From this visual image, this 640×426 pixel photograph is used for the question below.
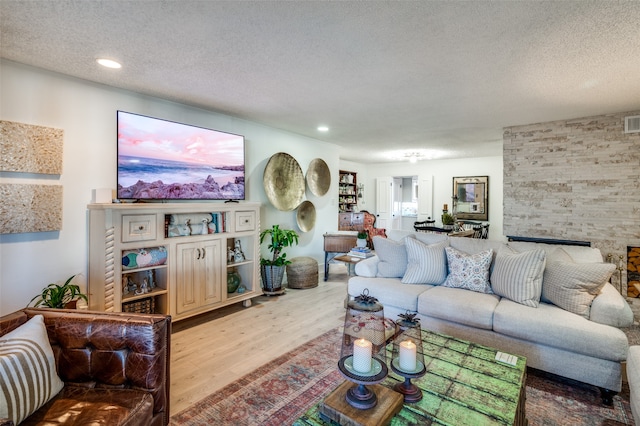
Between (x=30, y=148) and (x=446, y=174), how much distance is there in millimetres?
8220

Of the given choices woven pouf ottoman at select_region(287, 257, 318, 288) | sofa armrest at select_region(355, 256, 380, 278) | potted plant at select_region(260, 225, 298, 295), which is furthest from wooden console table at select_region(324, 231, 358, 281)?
sofa armrest at select_region(355, 256, 380, 278)

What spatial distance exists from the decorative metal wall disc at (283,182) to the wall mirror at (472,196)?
494cm

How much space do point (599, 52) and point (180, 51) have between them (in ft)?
9.92

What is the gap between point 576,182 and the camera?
4.02 m

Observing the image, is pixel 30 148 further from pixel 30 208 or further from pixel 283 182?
pixel 283 182

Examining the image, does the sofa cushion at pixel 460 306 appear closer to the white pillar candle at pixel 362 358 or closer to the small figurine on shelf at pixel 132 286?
the white pillar candle at pixel 362 358

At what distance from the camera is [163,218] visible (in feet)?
9.91

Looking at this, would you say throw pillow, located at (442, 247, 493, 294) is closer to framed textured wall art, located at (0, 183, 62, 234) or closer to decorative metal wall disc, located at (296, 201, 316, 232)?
decorative metal wall disc, located at (296, 201, 316, 232)

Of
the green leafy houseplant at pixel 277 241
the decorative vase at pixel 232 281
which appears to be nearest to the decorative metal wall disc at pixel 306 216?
the green leafy houseplant at pixel 277 241

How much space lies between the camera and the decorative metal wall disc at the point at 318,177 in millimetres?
5340

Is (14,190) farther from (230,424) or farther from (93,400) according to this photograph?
(230,424)

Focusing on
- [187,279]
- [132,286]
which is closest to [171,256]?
[187,279]

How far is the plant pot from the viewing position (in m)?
4.25

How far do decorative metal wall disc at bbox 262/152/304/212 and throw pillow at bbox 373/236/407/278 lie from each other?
→ 184 centimetres
